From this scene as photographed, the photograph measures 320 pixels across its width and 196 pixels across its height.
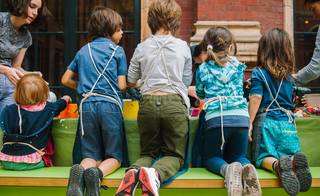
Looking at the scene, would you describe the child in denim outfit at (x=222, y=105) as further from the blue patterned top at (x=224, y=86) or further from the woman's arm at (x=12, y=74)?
the woman's arm at (x=12, y=74)

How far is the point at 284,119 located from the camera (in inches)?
157

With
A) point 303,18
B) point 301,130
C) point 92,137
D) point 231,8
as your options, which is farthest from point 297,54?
point 92,137

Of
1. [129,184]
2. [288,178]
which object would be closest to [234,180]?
[288,178]

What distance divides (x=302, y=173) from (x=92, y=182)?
1517mm

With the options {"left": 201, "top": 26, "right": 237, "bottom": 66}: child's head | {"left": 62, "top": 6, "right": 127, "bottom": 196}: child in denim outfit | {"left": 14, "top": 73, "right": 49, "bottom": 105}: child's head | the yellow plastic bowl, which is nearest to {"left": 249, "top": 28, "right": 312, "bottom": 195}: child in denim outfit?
{"left": 201, "top": 26, "right": 237, "bottom": 66}: child's head

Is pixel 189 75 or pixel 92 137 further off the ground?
pixel 189 75

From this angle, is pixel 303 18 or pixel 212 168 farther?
pixel 303 18

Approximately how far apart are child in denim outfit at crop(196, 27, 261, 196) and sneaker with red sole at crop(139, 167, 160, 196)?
0.62 meters

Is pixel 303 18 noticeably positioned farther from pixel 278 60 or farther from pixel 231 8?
pixel 278 60

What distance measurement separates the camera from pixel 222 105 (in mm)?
3795

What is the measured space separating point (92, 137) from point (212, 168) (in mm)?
1019

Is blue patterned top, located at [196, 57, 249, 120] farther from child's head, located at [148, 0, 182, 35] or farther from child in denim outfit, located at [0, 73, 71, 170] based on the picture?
child in denim outfit, located at [0, 73, 71, 170]

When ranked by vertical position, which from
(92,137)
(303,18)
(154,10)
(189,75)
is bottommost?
(92,137)

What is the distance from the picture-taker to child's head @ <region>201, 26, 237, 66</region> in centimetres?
389
